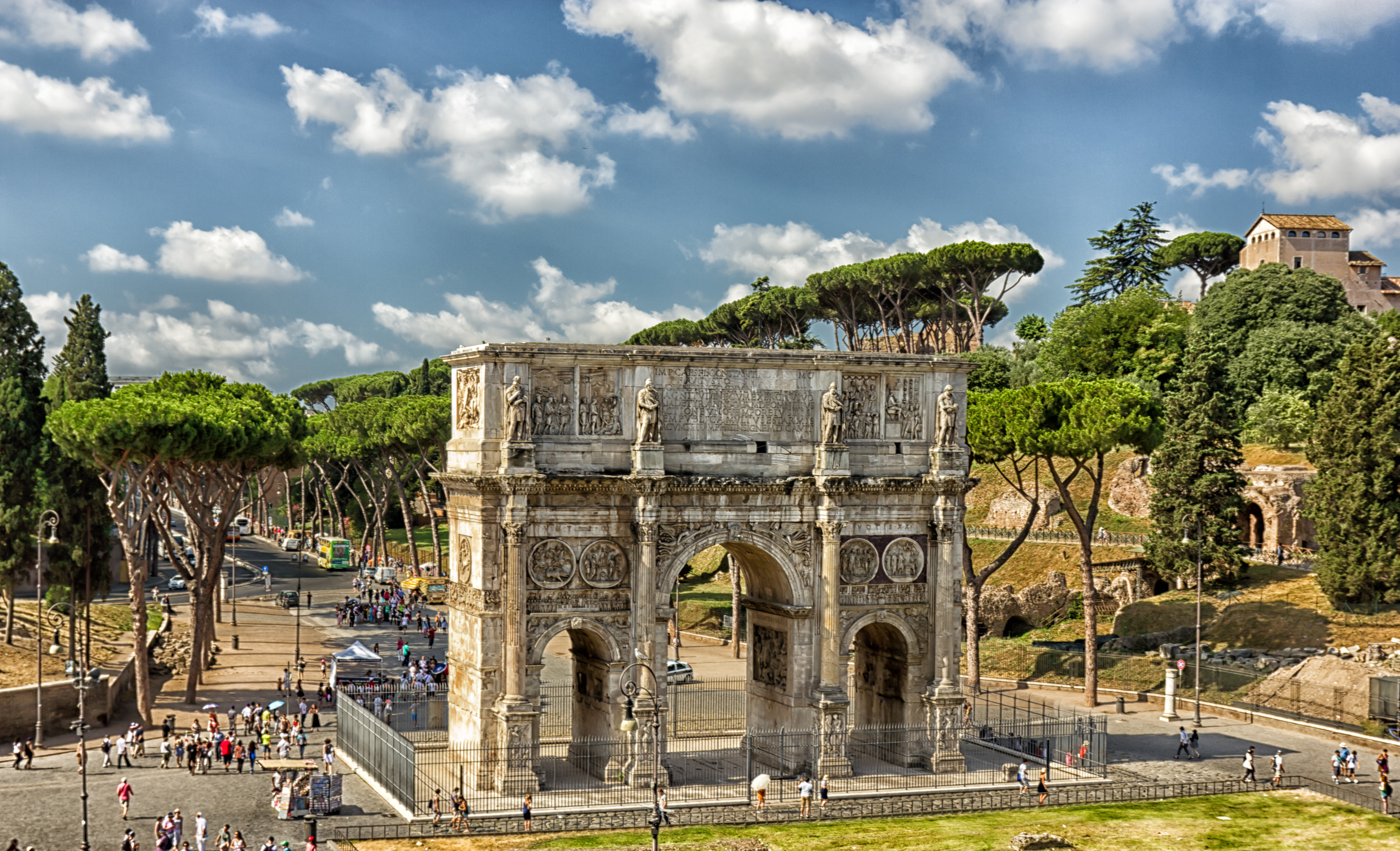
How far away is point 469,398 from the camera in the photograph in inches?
1475

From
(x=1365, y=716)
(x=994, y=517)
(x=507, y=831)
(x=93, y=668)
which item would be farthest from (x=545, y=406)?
(x=994, y=517)

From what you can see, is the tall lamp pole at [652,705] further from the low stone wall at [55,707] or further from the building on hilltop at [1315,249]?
the building on hilltop at [1315,249]

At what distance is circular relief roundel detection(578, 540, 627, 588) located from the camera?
121ft

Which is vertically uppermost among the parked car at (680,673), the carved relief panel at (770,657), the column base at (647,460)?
the column base at (647,460)

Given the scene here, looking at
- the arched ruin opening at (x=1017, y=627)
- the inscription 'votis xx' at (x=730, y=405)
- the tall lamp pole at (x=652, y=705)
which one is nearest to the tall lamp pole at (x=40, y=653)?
the tall lamp pole at (x=652, y=705)

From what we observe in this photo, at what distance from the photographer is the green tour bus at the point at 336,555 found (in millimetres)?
102250

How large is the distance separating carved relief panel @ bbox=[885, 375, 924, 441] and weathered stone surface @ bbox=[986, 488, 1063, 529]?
1763 inches

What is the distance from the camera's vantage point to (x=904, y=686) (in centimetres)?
4019

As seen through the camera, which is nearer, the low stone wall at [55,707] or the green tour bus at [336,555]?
the low stone wall at [55,707]

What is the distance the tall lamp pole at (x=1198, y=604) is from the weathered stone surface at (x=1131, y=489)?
16.5 metres

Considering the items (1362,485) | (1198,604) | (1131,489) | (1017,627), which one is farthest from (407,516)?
(1362,485)

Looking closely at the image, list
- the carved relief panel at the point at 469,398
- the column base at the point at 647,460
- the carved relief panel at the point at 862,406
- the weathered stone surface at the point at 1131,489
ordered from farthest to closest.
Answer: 1. the weathered stone surface at the point at 1131,489
2. the carved relief panel at the point at 862,406
3. the carved relief panel at the point at 469,398
4. the column base at the point at 647,460

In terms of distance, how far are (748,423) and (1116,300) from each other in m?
64.4

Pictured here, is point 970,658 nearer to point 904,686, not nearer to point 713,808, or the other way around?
point 904,686
